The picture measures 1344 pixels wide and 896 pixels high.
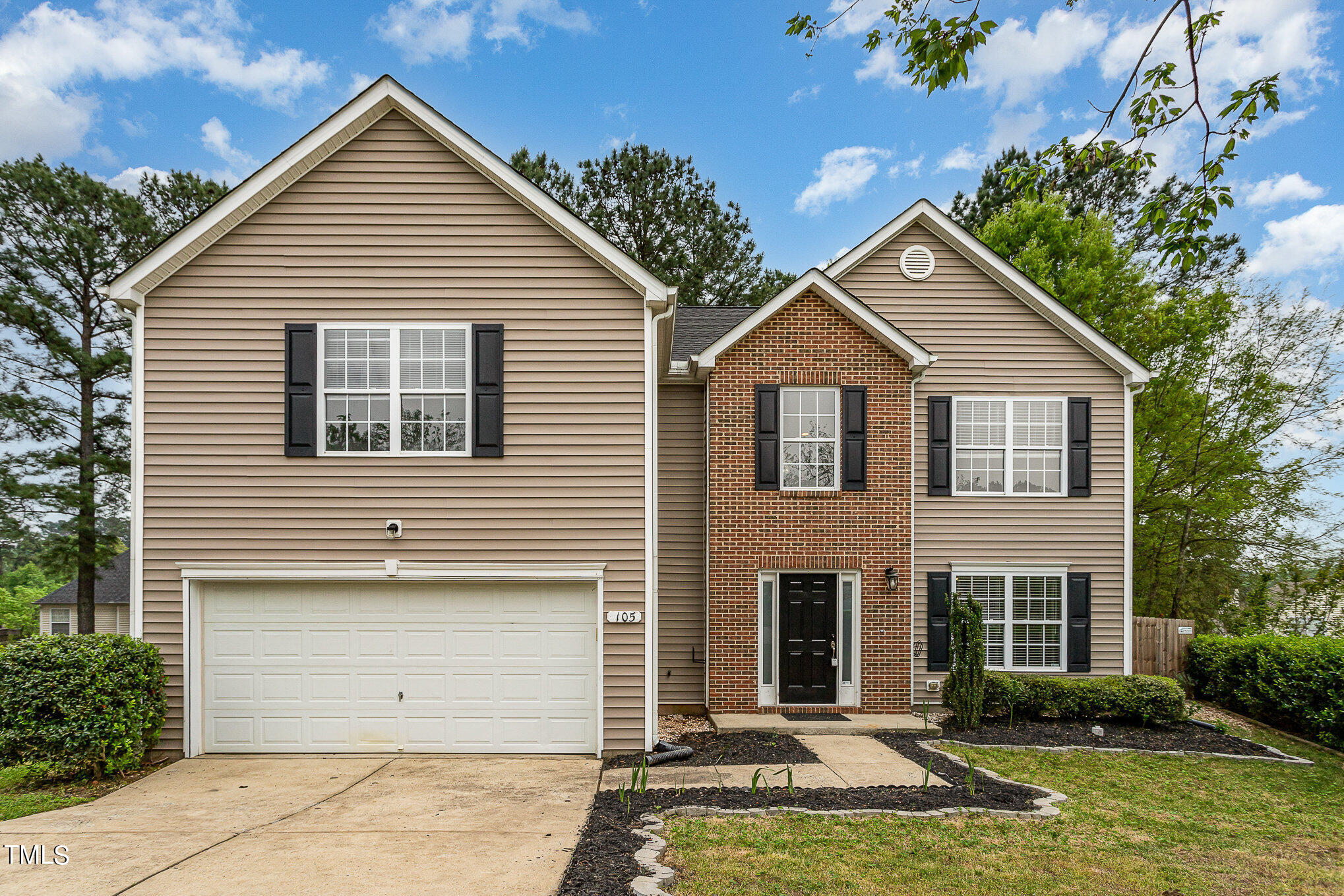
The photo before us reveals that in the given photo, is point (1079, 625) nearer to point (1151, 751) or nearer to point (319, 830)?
point (1151, 751)

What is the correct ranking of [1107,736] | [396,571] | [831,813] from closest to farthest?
[831,813], [396,571], [1107,736]

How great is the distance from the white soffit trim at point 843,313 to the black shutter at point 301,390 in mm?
5114

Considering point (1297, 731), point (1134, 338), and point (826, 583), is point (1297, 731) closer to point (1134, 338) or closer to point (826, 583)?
point (826, 583)

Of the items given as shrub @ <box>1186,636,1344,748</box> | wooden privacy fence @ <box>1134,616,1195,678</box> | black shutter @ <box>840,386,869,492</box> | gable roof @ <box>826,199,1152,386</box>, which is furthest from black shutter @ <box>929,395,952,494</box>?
shrub @ <box>1186,636,1344,748</box>

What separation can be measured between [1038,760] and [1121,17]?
7731mm

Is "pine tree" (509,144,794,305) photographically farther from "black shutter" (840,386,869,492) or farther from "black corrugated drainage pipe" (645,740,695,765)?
"black corrugated drainage pipe" (645,740,695,765)

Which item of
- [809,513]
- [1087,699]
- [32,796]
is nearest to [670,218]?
[809,513]

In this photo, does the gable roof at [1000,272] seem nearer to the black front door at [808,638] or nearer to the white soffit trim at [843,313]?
the white soffit trim at [843,313]

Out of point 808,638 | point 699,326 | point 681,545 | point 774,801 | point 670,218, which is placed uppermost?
point 670,218

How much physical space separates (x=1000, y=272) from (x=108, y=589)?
2795cm

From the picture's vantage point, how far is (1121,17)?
18.5ft

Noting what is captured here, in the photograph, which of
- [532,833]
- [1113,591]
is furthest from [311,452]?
[1113,591]

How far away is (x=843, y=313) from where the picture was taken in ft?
37.8

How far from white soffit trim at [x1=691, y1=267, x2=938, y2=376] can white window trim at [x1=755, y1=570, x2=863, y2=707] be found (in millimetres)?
3306
